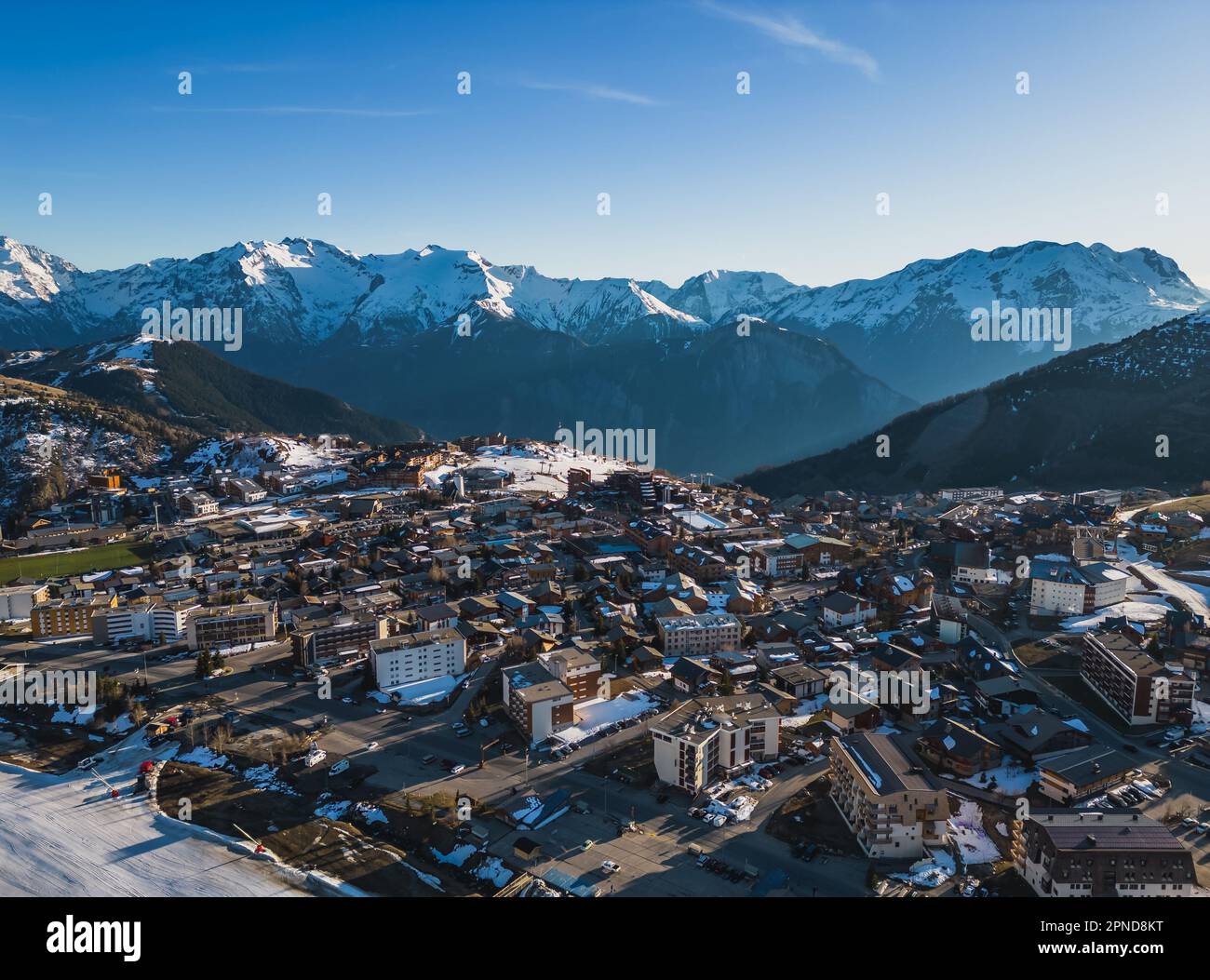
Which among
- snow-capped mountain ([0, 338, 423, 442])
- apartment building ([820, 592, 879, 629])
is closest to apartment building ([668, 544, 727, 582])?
apartment building ([820, 592, 879, 629])

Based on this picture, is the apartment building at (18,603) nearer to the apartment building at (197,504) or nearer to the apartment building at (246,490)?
the apartment building at (197,504)

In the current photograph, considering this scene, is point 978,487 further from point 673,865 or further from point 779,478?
point 673,865

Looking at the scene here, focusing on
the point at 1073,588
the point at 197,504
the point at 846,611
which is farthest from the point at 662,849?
the point at 197,504

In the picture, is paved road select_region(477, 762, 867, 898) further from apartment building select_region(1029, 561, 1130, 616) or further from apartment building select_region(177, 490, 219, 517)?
apartment building select_region(177, 490, 219, 517)

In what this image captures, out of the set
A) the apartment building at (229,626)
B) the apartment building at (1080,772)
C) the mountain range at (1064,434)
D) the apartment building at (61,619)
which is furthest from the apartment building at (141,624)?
the mountain range at (1064,434)

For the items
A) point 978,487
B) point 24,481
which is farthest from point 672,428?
point 24,481

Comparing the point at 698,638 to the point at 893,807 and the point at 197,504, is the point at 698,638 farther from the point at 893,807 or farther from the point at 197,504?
the point at 197,504
